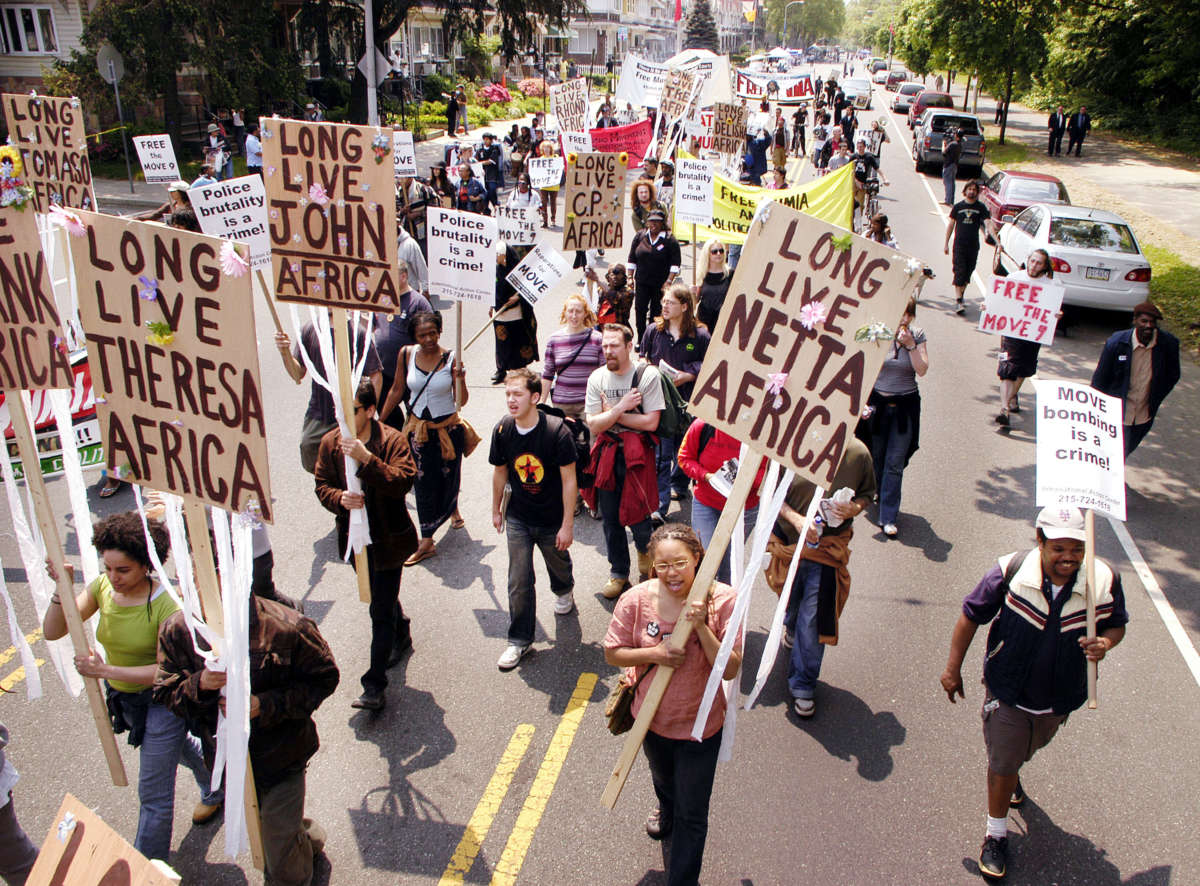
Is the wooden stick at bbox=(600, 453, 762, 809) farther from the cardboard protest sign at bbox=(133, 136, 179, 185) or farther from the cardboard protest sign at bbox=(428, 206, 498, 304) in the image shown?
the cardboard protest sign at bbox=(133, 136, 179, 185)

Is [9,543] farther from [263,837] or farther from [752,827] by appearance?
[752,827]

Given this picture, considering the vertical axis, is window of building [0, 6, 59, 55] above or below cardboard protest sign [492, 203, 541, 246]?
above

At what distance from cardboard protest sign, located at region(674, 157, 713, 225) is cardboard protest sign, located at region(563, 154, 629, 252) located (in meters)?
0.70

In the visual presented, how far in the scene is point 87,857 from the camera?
2.37 metres

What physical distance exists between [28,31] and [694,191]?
2855 cm

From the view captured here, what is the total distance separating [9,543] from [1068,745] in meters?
7.50

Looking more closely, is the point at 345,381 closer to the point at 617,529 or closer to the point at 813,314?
the point at 617,529

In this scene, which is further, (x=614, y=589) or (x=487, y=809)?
(x=614, y=589)

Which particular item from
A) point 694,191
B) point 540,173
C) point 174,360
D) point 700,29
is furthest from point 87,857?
point 700,29

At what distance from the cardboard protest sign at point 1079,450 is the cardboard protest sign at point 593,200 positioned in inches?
246

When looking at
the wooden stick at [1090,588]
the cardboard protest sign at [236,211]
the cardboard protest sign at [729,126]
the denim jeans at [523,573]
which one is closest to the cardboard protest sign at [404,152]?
the cardboard protest sign at [729,126]

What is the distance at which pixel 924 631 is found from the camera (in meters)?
6.00

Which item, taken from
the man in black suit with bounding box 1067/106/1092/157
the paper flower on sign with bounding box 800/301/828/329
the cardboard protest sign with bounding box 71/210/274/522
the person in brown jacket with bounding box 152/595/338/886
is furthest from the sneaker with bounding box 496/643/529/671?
the man in black suit with bounding box 1067/106/1092/157

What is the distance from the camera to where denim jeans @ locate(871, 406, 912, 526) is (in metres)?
7.15
